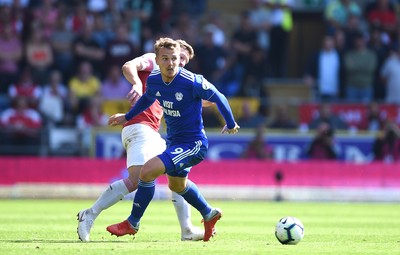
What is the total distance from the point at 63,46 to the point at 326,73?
661cm

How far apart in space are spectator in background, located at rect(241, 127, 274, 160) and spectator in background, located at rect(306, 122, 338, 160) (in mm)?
960

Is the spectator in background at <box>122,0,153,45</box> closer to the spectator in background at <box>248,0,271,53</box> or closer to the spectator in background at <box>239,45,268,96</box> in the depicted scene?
the spectator in background at <box>248,0,271,53</box>

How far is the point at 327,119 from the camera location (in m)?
24.2

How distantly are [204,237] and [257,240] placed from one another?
0.62m

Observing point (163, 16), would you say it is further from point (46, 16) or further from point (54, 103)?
point (54, 103)

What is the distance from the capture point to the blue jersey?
11359 millimetres

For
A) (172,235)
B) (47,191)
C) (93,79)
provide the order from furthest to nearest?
(93,79) → (47,191) → (172,235)

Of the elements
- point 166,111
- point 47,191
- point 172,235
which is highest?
point 166,111

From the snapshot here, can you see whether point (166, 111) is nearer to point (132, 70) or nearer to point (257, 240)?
point (132, 70)

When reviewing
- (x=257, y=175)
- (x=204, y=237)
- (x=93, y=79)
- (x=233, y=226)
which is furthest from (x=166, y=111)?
(x=93, y=79)

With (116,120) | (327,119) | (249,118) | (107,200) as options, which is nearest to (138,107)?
(116,120)

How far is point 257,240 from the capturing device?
11922 mm

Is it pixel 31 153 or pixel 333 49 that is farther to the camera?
pixel 333 49

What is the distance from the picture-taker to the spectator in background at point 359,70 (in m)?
25.4
